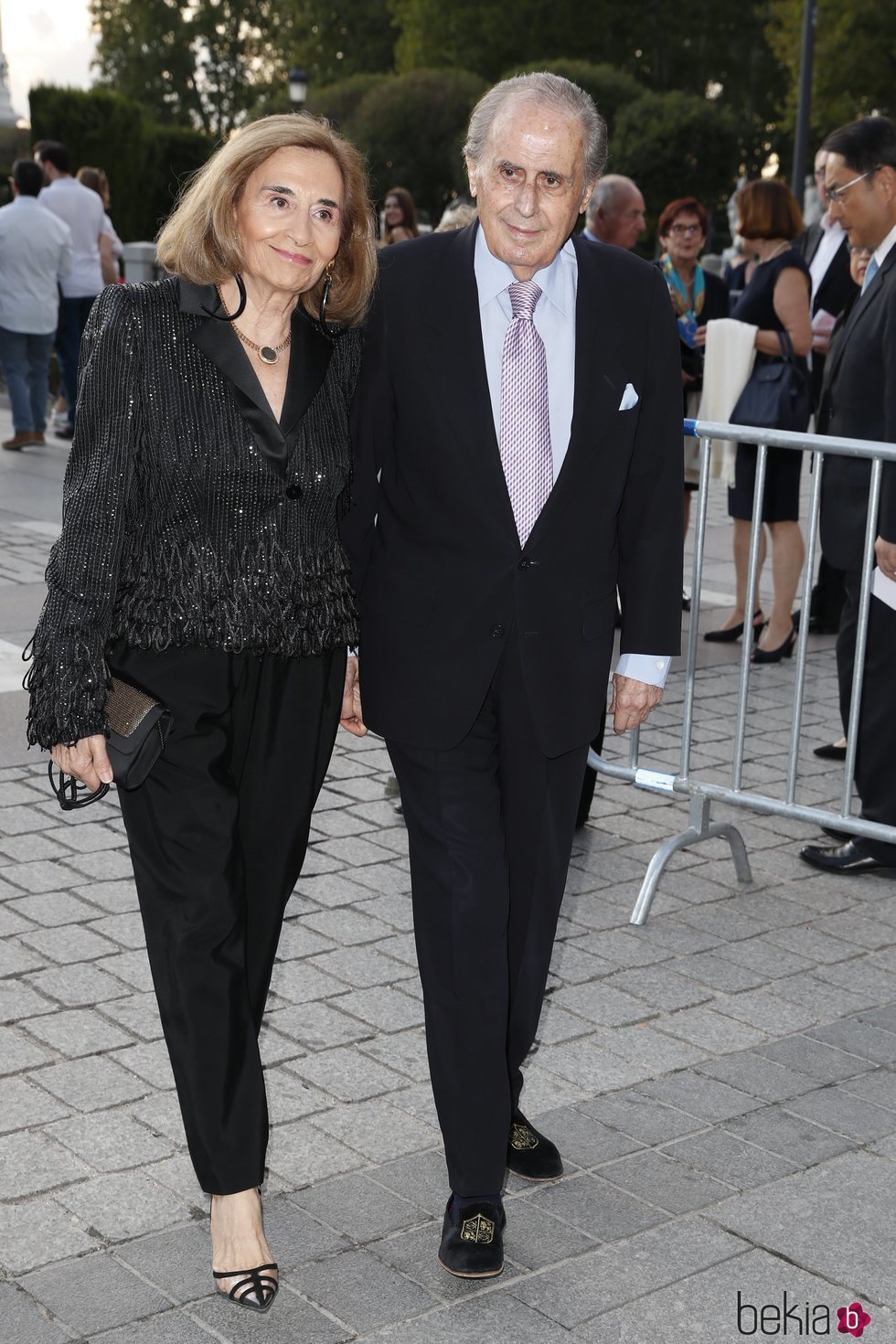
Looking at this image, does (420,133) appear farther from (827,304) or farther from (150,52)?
(150,52)

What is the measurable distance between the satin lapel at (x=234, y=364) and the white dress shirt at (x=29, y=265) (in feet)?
34.9

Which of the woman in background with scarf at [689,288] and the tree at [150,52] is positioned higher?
the tree at [150,52]

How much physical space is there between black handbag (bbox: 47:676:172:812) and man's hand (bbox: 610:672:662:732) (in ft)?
3.24

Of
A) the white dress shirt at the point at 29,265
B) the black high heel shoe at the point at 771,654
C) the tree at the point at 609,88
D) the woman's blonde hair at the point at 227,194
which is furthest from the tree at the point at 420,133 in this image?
the woman's blonde hair at the point at 227,194

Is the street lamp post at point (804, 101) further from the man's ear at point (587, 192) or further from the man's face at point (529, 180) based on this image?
the man's face at point (529, 180)

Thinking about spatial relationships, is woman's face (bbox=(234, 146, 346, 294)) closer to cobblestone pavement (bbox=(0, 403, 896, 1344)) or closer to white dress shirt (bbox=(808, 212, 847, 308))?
cobblestone pavement (bbox=(0, 403, 896, 1344))

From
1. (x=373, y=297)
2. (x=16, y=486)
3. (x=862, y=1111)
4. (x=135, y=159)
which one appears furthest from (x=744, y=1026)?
(x=135, y=159)

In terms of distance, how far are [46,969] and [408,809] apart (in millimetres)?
1557

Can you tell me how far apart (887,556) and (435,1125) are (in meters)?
2.25

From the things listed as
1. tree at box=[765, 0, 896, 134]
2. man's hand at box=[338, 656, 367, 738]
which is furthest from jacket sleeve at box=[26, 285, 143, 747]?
tree at box=[765, 0, 896, 134]

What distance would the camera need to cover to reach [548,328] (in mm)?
3115

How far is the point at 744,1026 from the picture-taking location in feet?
13.8

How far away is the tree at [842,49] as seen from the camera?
146 ft

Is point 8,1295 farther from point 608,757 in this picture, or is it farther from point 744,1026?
point 608,757
